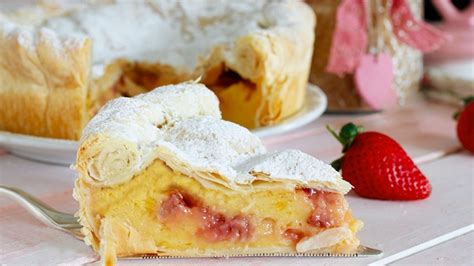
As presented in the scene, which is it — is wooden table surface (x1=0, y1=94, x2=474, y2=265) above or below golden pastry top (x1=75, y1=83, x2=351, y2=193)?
below

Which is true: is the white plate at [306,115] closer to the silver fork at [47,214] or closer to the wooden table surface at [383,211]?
the wooden table surface at [383,211]

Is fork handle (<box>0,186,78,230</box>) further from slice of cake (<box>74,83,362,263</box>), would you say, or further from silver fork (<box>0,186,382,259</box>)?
slice of cake (<box>74,83,362,263</box>)

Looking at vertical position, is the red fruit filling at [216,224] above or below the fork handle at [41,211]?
above

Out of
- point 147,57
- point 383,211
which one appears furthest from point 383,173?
point 147,57

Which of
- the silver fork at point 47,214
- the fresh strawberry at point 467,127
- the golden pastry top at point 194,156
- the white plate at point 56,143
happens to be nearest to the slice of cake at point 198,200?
the golden pastry top at point 194,156

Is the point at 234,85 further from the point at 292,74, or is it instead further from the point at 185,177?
the point at 185,177

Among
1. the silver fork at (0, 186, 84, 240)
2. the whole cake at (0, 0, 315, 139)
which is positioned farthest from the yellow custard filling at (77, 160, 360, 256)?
the whole cake at (0, 0, 315, 139)

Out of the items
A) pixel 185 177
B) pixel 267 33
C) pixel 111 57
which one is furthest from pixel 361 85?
pixel 185 177
